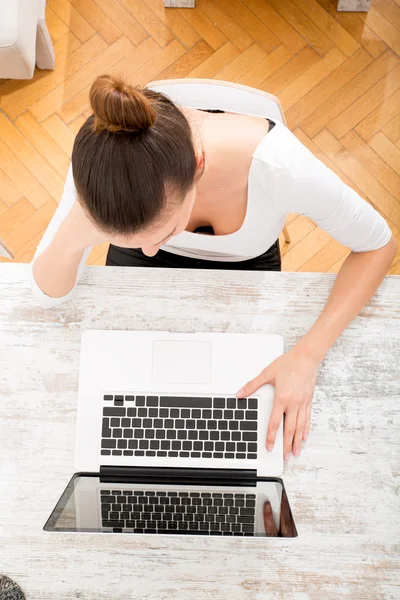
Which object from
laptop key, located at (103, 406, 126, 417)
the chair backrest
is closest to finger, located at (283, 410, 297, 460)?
laptop key, located at (103, 406, 126, 417)

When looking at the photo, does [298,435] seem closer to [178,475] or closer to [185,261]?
[178,475]

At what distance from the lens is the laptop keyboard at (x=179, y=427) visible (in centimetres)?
109

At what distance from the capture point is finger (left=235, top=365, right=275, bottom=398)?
111cm

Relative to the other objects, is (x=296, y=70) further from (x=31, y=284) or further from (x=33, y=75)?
(x=31, y=284)

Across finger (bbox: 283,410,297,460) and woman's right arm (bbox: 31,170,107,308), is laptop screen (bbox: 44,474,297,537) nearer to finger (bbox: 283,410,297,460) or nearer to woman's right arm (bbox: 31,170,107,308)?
finger (bbox: 283,410,297,460)

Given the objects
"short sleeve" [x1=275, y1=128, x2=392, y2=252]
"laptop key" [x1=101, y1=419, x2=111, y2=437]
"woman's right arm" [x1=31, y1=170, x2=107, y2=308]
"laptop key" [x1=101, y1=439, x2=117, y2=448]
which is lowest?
"laptop key" [x1=101, y1=439, x2=117, y2=448]

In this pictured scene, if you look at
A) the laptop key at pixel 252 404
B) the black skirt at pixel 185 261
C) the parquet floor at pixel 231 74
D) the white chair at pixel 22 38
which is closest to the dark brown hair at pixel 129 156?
the laptop key at pixel 252 404

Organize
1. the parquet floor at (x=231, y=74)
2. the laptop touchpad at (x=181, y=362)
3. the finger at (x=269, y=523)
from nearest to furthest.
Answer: the finger at (x=269, y=523) → the laptop touchpad at (x=181, y=362) → the parquet floor at (x=231, y=74)

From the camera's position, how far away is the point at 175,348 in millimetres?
1151

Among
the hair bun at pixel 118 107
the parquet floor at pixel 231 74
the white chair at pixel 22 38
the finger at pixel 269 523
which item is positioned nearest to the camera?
the hair bun at pixel 118 107

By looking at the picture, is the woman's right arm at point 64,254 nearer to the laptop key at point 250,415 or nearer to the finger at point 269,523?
the laptop key at point 250,415

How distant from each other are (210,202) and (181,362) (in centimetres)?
34

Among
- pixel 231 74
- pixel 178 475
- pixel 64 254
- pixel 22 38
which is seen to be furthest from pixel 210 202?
pixel 231 74

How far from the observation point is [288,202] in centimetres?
114
